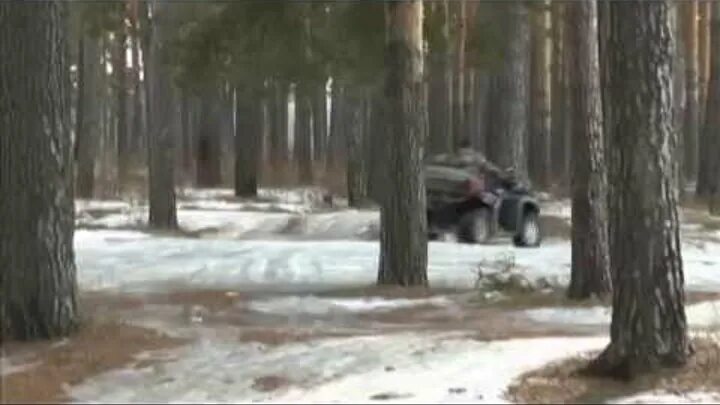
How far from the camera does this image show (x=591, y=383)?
30.8 feet

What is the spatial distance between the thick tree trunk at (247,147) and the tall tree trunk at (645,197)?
25954 mm

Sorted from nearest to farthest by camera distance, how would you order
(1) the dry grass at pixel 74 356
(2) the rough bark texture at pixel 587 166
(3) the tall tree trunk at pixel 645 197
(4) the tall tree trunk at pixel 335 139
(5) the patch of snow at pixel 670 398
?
(5) the patch of snow at pixel 670 398, (1) the dry grass at pixel 74 356, (3) the tall tree trunk at pixel 645 197, (2) the rough bark texture at pixel 587 166, (4) the tall tree trunk at pixel 335 139

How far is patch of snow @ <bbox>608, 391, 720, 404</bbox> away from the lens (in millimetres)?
8789

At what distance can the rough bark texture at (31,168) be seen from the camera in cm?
1098

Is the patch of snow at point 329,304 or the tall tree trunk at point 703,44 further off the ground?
the tall tree trunk at point 703,44

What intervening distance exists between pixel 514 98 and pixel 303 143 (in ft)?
94.8

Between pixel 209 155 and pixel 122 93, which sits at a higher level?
pixel 122 93

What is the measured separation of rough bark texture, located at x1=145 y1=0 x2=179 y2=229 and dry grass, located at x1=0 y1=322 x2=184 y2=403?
1382 cm

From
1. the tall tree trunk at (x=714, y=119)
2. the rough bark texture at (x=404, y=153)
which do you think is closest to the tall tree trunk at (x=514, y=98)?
the tall tree trunk at (x=714, y=119)

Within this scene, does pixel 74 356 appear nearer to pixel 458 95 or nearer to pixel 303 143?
pixel 458 95

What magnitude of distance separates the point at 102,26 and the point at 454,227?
13850mm

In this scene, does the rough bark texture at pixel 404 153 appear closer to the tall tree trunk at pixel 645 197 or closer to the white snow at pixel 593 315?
the white snow at pixel 593 315

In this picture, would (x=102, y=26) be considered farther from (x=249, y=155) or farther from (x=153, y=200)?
(x=153, y=200)

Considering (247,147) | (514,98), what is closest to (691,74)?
(247,147)
